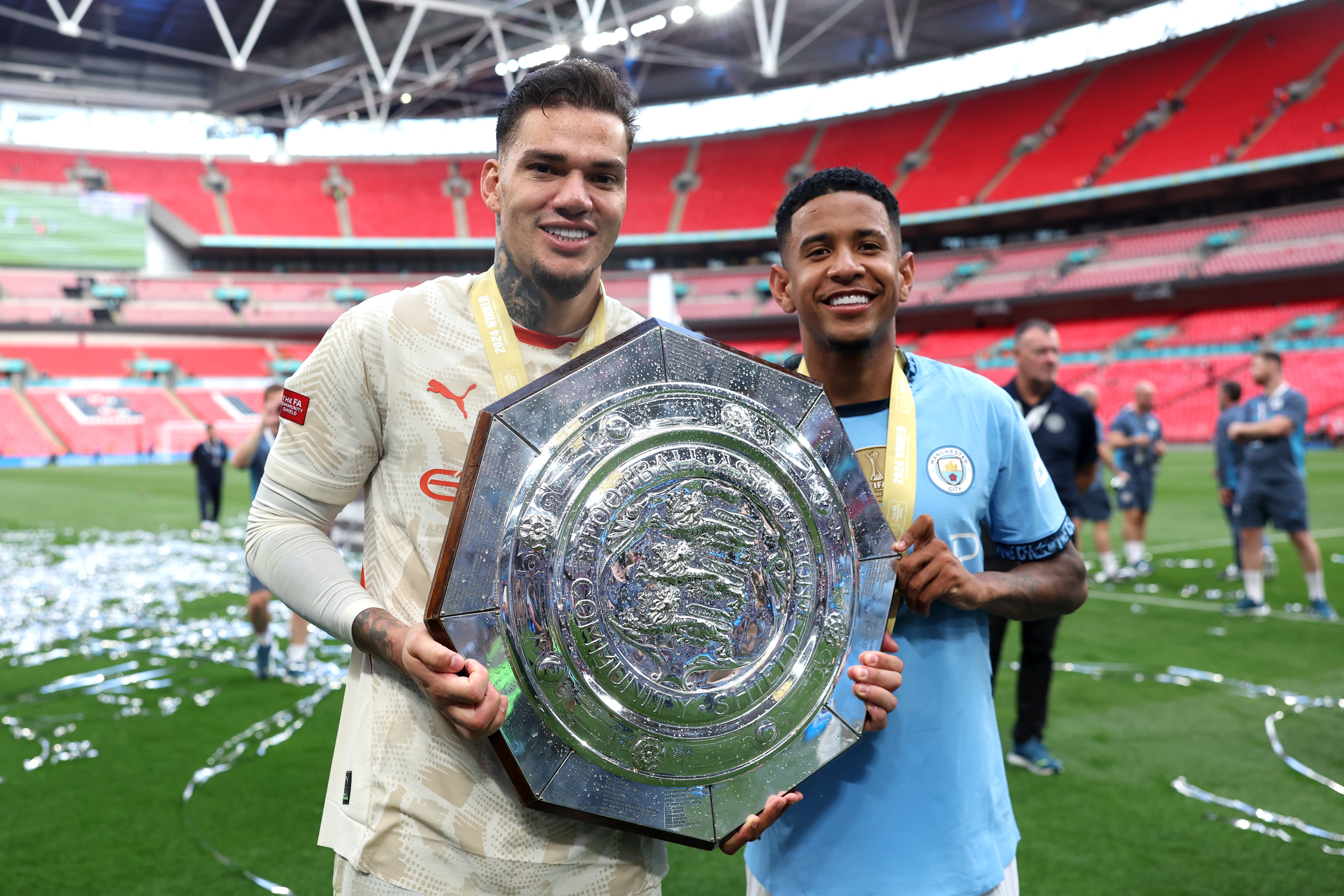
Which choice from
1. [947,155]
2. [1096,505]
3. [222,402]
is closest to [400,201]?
→ [222,402]

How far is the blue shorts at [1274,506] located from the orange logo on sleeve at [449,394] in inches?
321

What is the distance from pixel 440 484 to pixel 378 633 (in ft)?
0.92

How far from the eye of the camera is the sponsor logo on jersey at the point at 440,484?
152cm

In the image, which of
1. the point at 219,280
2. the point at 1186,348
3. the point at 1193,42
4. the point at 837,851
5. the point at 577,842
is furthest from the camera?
the point at 219,280

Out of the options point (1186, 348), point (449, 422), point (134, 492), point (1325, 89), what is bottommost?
point (134, 492)

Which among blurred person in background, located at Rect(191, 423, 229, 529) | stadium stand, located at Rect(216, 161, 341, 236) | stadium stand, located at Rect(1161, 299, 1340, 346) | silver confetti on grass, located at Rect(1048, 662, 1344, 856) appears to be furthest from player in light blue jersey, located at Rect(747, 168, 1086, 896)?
stadium stand, located at Rect(216, 161, 341, 236)

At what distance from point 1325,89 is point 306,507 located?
40.1 metres

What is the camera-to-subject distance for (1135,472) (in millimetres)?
10000

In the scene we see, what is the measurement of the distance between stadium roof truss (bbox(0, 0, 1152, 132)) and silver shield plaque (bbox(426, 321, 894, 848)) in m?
22.9

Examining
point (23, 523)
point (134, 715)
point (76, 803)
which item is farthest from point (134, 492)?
point (76, 803)

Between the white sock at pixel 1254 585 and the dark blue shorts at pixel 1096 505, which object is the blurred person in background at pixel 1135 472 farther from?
the white sock at pixel 1254 585

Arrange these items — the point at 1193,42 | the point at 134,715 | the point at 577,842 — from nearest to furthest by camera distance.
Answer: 1. the point at 577,842
2. the point at 134,715
3. the point at 1193,42

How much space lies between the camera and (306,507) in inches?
60.6

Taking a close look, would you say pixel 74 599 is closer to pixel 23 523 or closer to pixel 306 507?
pixel 23 523
